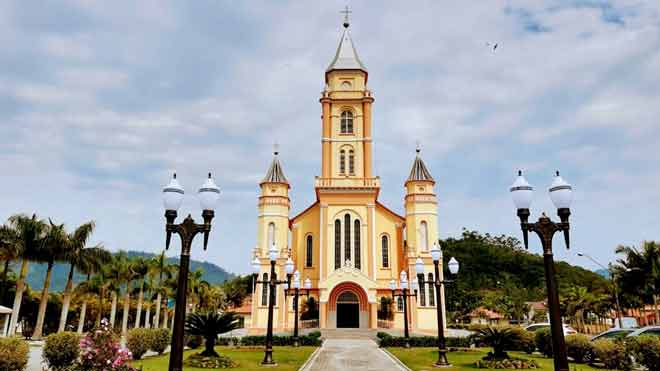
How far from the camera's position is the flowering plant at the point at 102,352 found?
1007 cm

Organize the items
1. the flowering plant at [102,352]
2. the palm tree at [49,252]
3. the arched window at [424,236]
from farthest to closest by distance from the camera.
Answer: the arched window at [424,236], the palm tree at [49,252], the flowering plant at [102,352]

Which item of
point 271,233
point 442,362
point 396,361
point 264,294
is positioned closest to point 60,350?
point 396,361

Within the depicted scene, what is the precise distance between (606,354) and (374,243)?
79.2 feet

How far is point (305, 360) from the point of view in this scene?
18047 millimetres

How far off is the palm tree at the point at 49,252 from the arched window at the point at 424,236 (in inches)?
1006

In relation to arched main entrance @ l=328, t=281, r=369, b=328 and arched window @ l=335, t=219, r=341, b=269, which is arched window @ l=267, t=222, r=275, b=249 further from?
arched main entrance @ l=328, t=281, r=369, b=328

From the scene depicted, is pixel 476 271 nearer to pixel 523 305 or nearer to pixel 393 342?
pixel 523 305

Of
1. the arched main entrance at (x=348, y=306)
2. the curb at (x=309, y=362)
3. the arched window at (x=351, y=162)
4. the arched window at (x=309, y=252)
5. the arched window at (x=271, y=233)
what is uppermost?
the arched window at (x=351, y=162)

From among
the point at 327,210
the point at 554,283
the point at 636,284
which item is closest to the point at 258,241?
the point at 327,210

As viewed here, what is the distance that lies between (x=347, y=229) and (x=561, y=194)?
105ft

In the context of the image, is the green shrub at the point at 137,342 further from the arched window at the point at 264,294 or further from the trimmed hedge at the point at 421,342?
the arched window at the point at 264,294

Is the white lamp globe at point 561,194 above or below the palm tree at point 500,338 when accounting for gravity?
above

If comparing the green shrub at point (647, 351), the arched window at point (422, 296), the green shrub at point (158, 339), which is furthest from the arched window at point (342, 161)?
the green shrub at point (647, 351)

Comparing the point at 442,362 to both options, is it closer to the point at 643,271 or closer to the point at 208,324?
the point at 208,324
